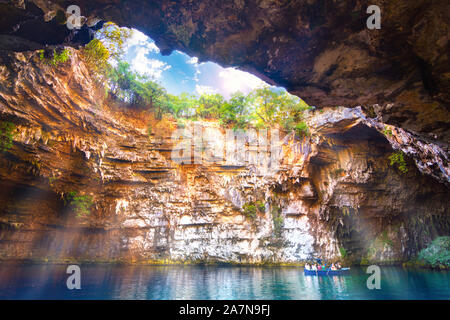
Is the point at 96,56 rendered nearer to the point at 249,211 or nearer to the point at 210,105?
the point at 210,105

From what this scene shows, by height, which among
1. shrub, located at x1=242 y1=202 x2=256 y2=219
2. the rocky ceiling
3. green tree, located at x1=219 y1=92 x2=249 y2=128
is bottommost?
shrub, located at x1=242 y1=202 x2=256 y2=219

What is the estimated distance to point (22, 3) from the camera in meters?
4.29

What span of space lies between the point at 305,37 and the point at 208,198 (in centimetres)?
1634

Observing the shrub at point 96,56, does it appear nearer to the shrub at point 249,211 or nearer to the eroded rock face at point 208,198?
the eroded rock face at point 208,198

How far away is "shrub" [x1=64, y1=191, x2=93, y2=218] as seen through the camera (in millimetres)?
16778

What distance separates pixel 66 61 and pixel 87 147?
545 centimetres

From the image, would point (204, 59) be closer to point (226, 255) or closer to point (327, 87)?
point (327, 87)

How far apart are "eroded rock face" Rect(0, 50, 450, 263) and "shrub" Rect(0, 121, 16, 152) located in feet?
5.54

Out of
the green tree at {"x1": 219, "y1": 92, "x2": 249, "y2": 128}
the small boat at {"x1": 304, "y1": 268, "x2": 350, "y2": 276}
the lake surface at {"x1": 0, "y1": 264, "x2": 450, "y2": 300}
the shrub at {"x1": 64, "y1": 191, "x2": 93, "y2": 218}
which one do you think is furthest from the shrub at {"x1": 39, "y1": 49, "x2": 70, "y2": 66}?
the small boat at {"x1": 304, "y1": 268, "x2": 350, "y2": 276}

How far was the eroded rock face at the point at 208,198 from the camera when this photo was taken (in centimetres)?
1520

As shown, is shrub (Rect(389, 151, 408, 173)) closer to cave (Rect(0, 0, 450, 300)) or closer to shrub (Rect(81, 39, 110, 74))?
cave (Rect(0, 0, 450, 300))

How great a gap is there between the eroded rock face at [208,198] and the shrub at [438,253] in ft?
5.60

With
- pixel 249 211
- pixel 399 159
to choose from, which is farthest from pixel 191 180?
pixel 399 159

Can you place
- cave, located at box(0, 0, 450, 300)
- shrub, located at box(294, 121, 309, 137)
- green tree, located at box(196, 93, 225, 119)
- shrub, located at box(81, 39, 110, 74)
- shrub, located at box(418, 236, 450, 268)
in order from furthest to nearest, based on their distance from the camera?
green tree, located at box(196, 93, 225, 119) < shrub, located at box(294, 121, 309, 137) < shrub, located at box(418, 236, 450, 268) < shrub, located at box(81, 39, 110, 74) < cave, located at box(0, 0, 450, 300)
